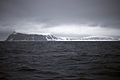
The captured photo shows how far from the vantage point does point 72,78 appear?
43.7 feet

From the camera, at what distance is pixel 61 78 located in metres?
13.4

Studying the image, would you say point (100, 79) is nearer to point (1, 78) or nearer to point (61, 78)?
point (61, 78)

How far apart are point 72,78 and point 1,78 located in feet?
22.3

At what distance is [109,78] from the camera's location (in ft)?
43.5

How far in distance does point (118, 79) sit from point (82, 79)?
332 cm

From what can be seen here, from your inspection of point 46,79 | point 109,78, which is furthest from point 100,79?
point 46,79

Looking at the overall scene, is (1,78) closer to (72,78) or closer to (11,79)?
(11,79)

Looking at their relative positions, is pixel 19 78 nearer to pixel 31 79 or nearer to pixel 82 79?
pixel 31 79

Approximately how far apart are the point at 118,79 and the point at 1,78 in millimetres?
11021

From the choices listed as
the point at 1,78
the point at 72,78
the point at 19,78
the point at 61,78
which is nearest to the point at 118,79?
the point at 72,78

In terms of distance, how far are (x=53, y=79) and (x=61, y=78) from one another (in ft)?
2.59

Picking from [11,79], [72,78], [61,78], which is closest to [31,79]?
[11,79]

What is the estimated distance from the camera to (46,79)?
42.9 feet

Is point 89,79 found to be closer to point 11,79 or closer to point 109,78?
point 109,78
